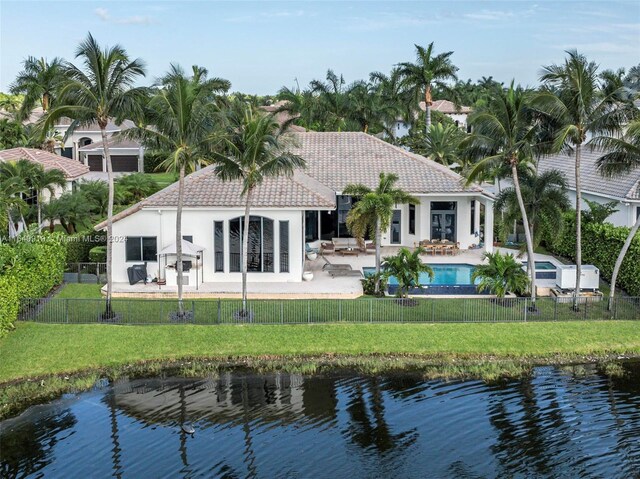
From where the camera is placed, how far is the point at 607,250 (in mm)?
33719

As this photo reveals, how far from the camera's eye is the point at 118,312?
2934 cm

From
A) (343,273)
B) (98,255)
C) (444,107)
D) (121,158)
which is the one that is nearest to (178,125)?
(343,273)

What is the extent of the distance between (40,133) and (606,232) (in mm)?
23103

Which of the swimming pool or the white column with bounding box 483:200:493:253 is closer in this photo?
the swimming pool

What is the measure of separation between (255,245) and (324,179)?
8.86m

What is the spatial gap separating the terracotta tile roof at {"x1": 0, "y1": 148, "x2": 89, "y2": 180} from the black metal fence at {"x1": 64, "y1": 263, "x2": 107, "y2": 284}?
13.2 m

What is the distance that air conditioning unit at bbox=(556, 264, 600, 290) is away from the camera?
106 feet

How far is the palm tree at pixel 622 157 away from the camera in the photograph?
27.9m

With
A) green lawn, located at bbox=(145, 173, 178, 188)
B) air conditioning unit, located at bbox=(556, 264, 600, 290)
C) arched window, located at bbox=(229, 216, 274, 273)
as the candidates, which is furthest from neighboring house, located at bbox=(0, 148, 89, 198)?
air conditioning unit, located at bbox=(556, 264, 600, 290)

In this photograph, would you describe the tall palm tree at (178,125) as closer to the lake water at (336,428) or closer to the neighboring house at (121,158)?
the lake water at (336,428)

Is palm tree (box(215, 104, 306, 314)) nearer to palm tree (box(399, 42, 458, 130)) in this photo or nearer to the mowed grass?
the mowed grass

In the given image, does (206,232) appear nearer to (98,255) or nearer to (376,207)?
(98,255)

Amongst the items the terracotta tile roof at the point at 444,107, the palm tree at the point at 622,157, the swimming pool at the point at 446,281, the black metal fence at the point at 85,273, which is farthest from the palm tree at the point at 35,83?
the terracotta tile roof at the point at 444,107

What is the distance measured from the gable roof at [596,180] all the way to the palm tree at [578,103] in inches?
137
